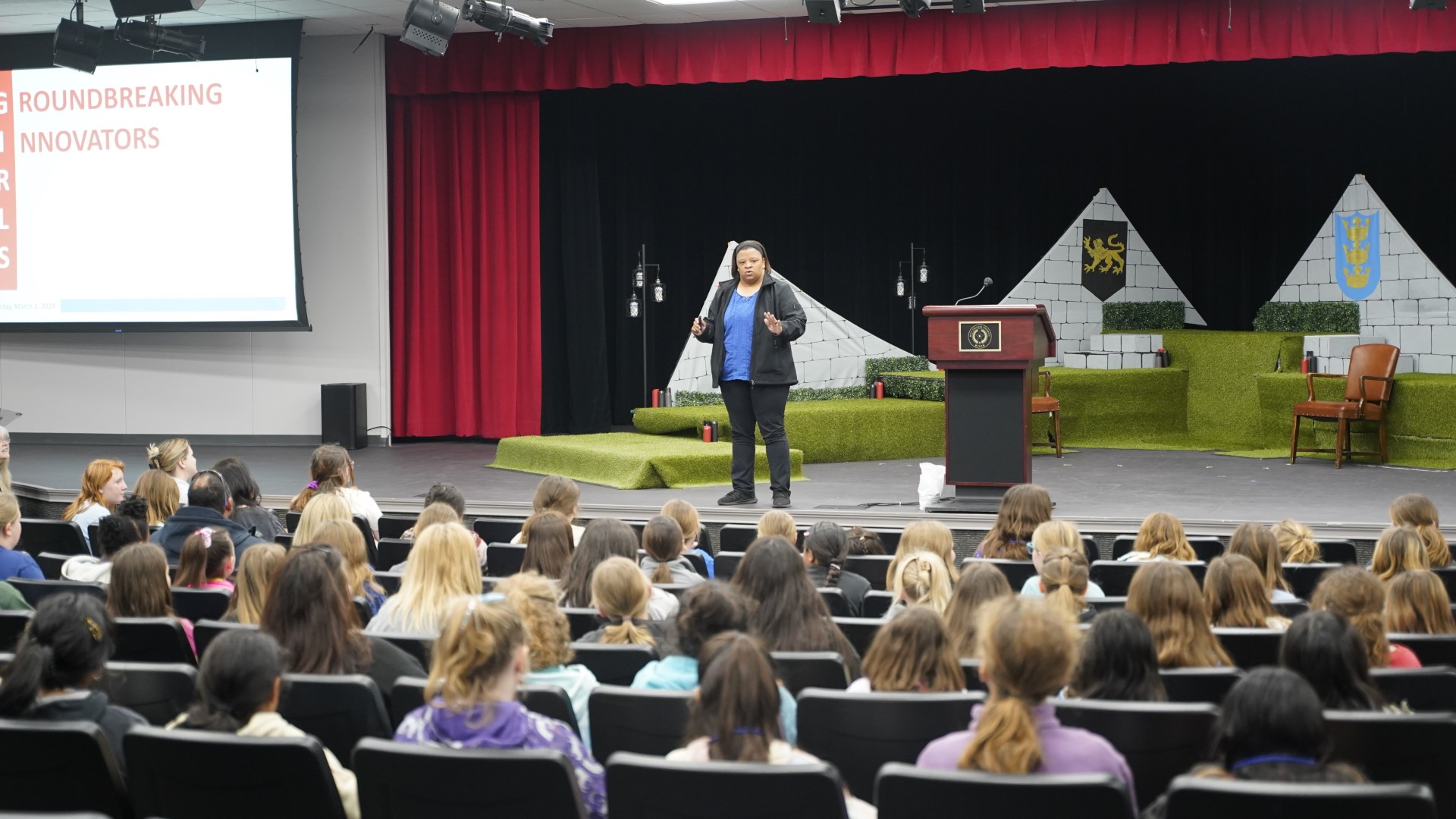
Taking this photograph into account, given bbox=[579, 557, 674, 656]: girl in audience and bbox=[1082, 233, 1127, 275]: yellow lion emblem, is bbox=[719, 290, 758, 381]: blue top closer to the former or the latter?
bbox=[579, 557, 674, 656]: girl in audience

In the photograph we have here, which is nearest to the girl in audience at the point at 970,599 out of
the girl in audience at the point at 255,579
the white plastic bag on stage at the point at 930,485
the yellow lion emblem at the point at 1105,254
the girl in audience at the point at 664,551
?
the girl in audience at the point at 664,551

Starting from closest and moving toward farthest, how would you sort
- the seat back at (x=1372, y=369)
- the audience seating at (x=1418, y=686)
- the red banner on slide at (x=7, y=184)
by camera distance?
the audience seating at (x=1418, y=686) → the seat back at (x=1372, y=369) → the red banner on slide at (x=7, y=184)

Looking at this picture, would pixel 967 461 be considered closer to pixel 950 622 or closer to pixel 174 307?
pixel 950 622

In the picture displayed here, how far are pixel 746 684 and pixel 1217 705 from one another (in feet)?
3.66

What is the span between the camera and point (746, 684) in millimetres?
2082

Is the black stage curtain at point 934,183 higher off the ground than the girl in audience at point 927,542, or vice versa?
the black stage curtain at point 934,183

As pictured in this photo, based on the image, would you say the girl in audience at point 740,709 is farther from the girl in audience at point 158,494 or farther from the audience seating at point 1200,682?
the girl in audience at point 158,494

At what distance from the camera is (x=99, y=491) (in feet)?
17.9

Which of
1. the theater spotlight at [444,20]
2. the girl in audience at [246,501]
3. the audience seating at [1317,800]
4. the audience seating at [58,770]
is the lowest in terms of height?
the audience seating at [58,770]

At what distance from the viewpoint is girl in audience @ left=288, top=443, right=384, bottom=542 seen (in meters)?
5.29

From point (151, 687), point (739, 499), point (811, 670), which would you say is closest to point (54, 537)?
point (151, 687)

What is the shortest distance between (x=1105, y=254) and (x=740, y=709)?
10.0 m

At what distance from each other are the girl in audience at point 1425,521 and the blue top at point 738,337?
3.05 meters

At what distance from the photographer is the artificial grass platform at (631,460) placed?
25.2ft
